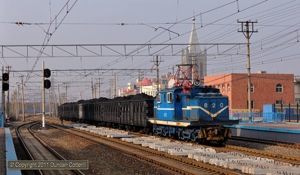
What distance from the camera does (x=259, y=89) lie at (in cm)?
7756

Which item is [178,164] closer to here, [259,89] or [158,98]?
[158,98]

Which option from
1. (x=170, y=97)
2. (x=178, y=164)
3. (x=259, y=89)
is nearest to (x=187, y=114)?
(x=170, y=97)

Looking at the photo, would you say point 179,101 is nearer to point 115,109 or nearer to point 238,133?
point 238,133

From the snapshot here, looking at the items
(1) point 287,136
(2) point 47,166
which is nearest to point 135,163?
(2) point 47,166

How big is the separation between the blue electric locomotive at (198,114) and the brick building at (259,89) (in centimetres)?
4947

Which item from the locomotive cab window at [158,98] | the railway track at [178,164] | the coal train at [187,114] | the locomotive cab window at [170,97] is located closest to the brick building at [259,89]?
the coal train at [187,114]

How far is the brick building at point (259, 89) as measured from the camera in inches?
3014

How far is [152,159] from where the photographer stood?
19.6m

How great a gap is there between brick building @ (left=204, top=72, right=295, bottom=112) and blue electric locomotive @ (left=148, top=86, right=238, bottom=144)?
162ft

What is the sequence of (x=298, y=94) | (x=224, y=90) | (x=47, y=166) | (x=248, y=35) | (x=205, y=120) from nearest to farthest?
(x=47, y=166) → (x=205, y=120) → (x=248, y=35) → (x=224, y=90) → (x=298, y=94)

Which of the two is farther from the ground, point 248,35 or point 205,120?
point 248,35

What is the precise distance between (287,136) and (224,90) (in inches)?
2018

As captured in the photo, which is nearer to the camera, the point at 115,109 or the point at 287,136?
the point at 287,136

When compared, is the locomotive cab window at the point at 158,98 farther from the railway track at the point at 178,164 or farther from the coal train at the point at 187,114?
the railway track at the point at 178,164
